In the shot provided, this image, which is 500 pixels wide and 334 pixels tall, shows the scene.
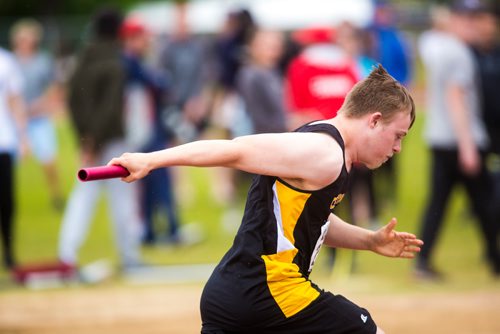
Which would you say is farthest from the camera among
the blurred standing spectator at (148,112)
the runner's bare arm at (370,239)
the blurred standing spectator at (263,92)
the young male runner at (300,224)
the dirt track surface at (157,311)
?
the blurred standing spectator at (148,112)

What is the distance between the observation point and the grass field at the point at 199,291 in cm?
752

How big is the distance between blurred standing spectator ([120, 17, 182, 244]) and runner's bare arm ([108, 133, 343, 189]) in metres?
5.80

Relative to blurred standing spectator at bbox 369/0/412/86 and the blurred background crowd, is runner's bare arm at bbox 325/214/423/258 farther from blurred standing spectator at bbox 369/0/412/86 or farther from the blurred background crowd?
blurred standing spectator at bbox 369/0/412/86

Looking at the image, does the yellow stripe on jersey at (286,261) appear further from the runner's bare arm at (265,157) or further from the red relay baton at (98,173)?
the red relay baton at (98,173)

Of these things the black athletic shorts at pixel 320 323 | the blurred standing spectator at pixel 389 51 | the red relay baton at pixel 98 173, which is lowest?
the black athletic shorts at pixel 320 323

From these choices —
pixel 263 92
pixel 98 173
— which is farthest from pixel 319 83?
pixel 98 173

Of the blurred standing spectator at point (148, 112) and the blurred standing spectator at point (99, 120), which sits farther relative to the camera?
the blurred standing spectator at point (148, 112)

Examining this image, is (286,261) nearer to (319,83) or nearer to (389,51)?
(319,83)

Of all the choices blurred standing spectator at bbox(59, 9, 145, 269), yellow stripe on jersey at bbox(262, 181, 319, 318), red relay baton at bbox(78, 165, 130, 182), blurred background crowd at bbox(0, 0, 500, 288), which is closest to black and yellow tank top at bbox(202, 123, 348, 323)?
yellow stripe on jersey at bbox(262, 181, 319, 318)

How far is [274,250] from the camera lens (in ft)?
13.6

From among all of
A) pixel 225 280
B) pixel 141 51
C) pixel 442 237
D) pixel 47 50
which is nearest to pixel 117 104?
pixel 141 51

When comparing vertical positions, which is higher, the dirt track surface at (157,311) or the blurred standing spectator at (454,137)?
the blurred standing spectator at (454,137)

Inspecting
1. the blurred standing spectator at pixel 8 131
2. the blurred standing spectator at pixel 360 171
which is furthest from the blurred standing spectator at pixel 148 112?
the blurred standing spectator at pixel 360 171

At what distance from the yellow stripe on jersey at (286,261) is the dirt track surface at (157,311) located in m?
3.12
